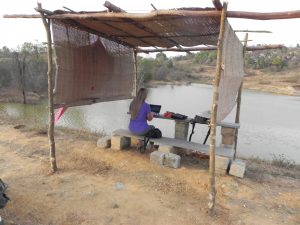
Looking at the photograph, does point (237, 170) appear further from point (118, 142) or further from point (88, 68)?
point (88, 68)

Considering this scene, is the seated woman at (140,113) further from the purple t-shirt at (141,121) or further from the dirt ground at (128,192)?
the dirt ground at (128,192)

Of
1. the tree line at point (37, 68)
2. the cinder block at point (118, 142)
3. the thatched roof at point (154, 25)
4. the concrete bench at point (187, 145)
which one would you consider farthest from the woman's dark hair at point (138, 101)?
the tree line at point (37, 68)

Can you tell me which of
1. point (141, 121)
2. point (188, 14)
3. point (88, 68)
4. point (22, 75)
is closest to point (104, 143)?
point (141, 121)

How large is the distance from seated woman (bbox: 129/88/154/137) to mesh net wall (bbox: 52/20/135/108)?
1.15 m

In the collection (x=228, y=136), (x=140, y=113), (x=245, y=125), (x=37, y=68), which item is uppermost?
(x=37, y=68)

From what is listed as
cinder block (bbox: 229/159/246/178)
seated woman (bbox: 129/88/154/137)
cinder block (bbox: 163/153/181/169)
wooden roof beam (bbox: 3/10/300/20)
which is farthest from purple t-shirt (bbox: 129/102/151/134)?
wooden roof beam (bbox: 3/10/300/20)

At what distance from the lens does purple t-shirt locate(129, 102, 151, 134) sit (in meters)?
5.54

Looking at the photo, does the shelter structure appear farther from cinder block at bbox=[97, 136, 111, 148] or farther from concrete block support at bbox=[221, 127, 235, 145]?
cinder block at bbox=[97, 136, 111, 148]

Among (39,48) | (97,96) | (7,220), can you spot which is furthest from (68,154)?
(39,48)

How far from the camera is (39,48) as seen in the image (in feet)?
93.6

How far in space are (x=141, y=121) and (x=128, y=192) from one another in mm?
1677

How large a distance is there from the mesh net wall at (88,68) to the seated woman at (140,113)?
1.15m

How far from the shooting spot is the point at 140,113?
5562 millimetres

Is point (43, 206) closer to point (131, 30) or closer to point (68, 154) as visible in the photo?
point (68, 154)
